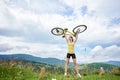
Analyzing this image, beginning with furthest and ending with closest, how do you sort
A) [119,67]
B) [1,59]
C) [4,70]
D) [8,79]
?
1. [119,67]
2. [1,59]
3. [4,70]
4. [8,79]

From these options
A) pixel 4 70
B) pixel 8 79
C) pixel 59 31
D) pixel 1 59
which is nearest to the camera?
pixel 8 79

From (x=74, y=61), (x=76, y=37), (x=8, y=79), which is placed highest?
(x=76, y=37)

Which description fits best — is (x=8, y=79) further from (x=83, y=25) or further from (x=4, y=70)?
(x=83, y=25)

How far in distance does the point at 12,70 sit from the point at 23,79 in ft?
5.79

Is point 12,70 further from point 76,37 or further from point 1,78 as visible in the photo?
point 76,37

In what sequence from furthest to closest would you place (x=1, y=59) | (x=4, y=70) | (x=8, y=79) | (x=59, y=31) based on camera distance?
(x=1, y=59), (x=59, y=31), (x=4, y=70), (x=8, y=79)

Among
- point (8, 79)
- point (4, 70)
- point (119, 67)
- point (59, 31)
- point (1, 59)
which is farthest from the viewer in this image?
point (119, 67)

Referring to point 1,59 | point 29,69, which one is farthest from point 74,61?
point 1,59

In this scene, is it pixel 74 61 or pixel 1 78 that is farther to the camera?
pixel 74 61

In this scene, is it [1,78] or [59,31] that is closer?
[1,78]

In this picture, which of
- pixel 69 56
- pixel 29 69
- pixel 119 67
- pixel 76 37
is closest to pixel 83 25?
pixel 76 37

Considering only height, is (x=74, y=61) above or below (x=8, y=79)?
above

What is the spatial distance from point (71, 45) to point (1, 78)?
408cm

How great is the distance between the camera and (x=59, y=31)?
14875mm
